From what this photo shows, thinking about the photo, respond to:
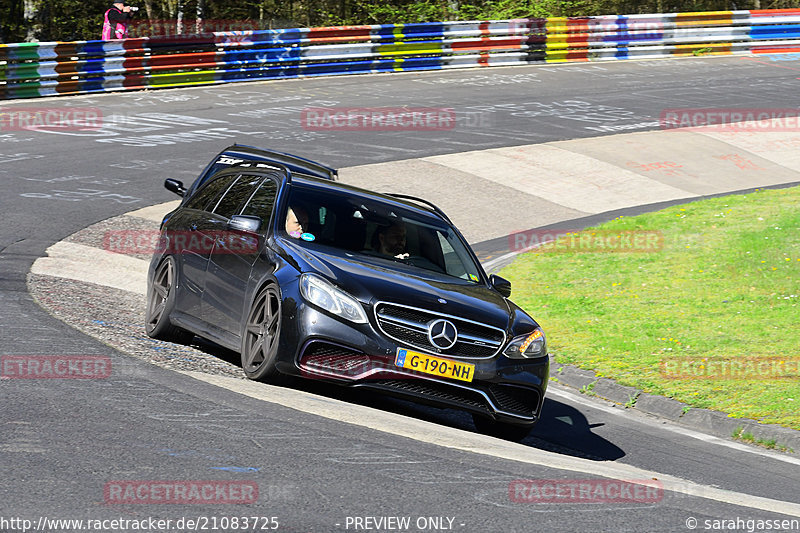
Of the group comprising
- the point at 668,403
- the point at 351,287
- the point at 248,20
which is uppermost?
the point at 248,20

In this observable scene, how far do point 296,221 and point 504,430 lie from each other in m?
2.30

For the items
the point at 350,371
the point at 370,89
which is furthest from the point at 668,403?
the point at 370,89

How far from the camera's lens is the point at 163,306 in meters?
9.48

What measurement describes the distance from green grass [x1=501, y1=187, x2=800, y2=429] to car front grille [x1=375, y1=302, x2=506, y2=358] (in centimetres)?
271

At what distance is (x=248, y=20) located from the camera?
3653cm

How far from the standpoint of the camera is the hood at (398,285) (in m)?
7.68

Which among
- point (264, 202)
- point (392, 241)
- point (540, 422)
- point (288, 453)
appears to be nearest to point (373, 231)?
point (392, 241)

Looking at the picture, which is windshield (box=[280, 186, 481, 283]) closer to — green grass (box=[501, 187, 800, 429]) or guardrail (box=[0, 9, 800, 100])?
green grass (box=[501, 187, 800, 429])

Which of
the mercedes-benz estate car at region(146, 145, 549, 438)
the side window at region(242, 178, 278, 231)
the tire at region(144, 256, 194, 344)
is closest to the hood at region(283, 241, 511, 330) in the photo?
the mercedes-benz estate car at region(146, 145, 549, 438)

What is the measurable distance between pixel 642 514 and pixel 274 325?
3168mm

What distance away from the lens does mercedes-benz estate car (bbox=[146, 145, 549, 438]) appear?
7.55 m

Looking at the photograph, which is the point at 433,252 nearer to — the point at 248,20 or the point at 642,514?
the point at 642,514

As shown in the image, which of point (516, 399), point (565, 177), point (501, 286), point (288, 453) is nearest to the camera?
point (288, 453)

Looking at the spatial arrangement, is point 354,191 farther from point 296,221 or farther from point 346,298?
point 346,298
